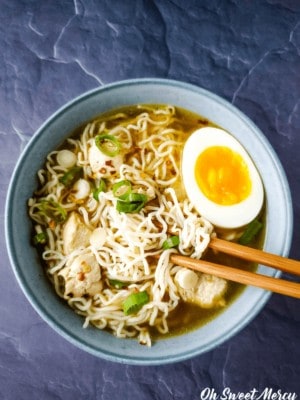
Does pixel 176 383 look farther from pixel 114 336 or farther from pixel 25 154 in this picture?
pixel 25 154

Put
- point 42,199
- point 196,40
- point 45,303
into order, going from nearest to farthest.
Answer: point 45,303 → point 42,199 → point 196,40

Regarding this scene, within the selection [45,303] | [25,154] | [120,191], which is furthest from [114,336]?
[25,154]

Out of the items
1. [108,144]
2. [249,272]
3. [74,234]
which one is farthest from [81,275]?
[249,272]

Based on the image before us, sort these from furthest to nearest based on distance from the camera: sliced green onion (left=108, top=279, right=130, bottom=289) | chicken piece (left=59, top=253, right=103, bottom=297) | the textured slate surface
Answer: the textured slate surface < sliced green onion (left=108, top=279, right=130, bottom=289) < chicken piece (left=59, top=253, right=103, bottom=297)

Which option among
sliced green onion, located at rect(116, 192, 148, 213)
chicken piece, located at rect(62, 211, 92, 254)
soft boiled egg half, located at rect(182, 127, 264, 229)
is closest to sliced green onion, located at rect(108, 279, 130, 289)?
chicken piece, located at rect(62, 211, 92, 254)

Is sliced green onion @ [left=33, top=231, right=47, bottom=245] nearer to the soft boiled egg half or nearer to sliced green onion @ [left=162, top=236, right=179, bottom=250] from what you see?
sliced green onion @ [left=162, top=236, right=179, bottom=250]

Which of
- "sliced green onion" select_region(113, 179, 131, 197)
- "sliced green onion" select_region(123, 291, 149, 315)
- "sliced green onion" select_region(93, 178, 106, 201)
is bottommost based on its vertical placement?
"sliced green onion" select_region(123, 291, 149, 315)
